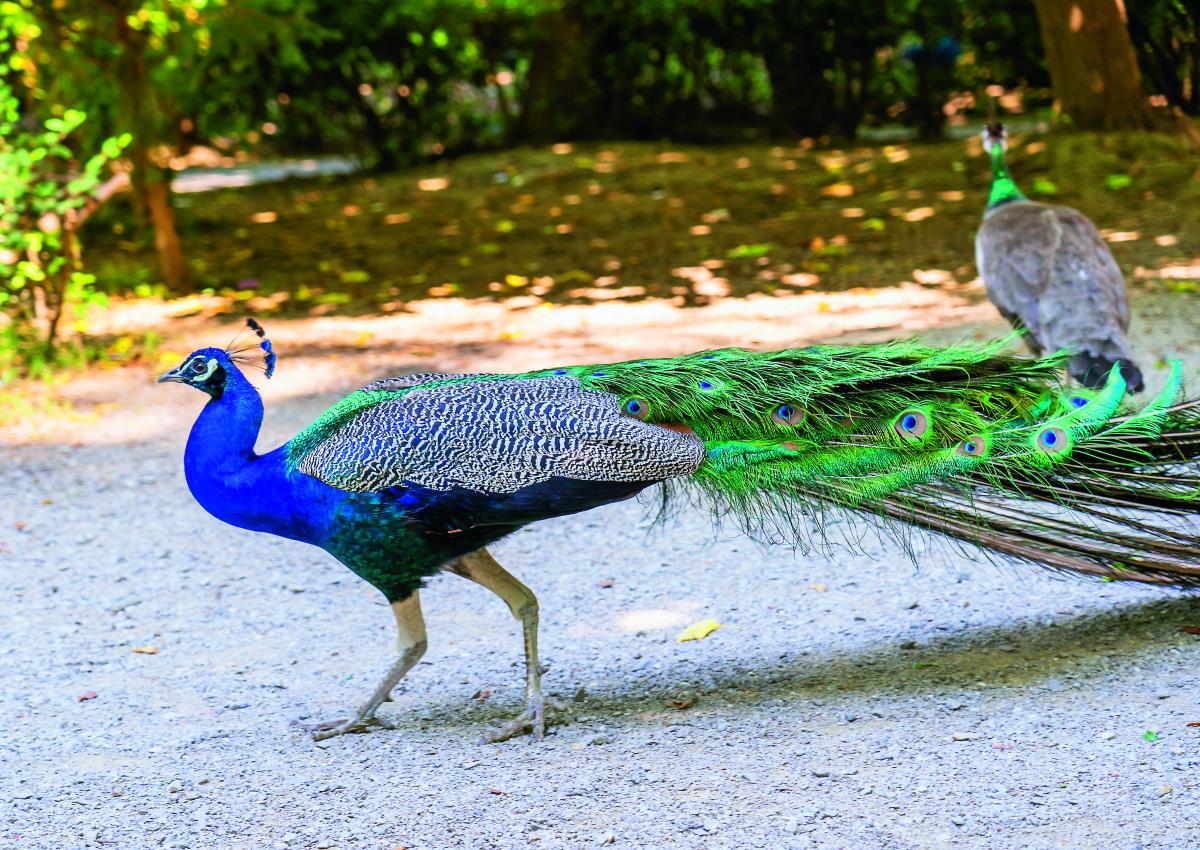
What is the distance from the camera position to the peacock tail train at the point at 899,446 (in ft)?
13.1

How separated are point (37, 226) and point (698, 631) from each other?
239 inches

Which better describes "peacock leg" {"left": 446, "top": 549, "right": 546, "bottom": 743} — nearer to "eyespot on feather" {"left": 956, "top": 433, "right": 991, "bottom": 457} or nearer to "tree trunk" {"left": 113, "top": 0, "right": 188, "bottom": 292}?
"eyespot on feather" {"left": 956, "top": 433, "right": 991, "bottom": 457}

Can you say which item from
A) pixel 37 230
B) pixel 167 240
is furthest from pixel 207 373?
pixel 167 240

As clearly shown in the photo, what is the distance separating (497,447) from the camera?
12.7ft

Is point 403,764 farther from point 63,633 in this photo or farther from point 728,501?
point 63,633

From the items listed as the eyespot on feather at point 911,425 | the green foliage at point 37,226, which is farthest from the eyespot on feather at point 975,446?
the green foliage at point 37,226

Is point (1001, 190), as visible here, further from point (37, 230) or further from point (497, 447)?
point (37, 230)

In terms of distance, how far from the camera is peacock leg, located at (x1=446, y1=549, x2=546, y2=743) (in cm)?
412

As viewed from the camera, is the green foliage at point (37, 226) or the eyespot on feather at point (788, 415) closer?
the eyespot on feather at point (788, 415)

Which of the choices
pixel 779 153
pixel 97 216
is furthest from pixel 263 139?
pixel 779 153

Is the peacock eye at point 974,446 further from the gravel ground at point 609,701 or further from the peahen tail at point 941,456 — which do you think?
the gravel ground at point 609,701

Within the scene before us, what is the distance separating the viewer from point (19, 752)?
4113 mm

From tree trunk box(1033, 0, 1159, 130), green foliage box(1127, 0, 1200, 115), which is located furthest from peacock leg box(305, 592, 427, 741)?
green foliage box(1127, 0, 1200, 115)

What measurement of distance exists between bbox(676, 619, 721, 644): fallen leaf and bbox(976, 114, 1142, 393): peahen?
6.54ft
